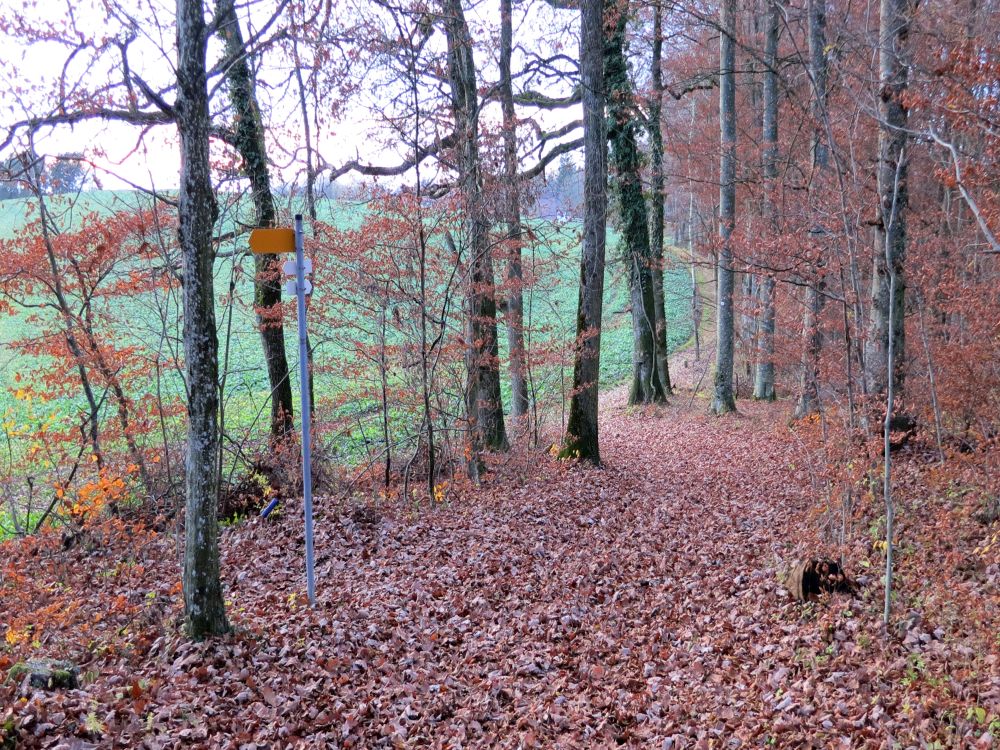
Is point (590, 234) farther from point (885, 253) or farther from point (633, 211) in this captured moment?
point (633, 211)

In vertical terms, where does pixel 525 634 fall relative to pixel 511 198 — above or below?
below

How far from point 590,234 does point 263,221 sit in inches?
215

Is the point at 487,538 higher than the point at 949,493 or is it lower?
lower

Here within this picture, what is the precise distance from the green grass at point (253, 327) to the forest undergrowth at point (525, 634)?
2.95 m

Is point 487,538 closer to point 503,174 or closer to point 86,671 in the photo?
point 86,671

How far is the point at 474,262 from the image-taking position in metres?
9.43

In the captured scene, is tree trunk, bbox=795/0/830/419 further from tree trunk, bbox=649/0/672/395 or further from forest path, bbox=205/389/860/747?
tree trunk, bbox=649/0/672/395

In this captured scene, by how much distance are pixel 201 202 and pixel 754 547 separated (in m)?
6.33

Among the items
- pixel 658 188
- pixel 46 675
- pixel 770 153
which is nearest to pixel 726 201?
pixel 770 153

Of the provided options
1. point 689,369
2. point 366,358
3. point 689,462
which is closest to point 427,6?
point 366,358

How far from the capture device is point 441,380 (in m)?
10.9

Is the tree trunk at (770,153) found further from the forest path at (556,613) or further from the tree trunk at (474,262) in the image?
the tree trunk at (474,262)

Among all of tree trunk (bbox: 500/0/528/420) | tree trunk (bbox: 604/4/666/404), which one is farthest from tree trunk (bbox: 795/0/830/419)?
tree trunk (bbox: 500/0/528/420)

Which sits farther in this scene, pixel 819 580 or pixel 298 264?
pixel 819 580
